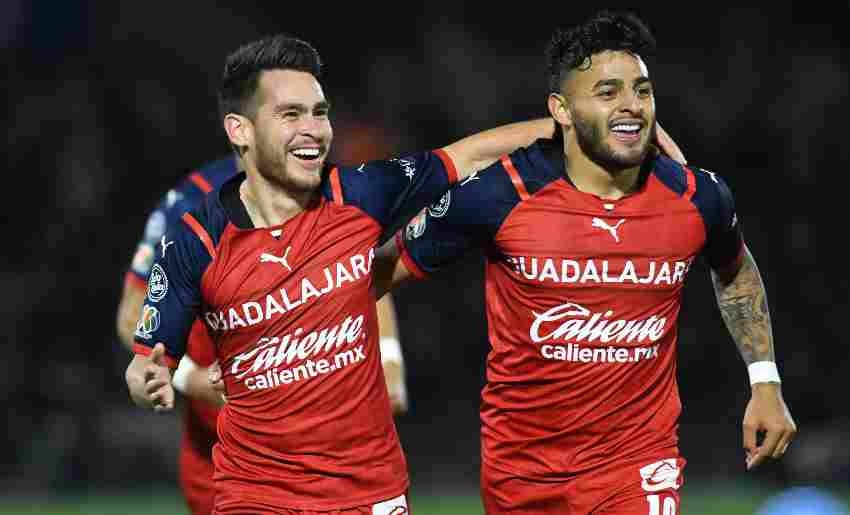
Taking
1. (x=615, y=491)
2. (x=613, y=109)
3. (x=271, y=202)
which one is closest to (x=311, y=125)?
(x=271, y=202)

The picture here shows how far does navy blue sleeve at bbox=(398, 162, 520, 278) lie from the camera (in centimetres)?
520

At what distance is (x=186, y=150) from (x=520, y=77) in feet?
9.17

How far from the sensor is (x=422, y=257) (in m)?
5.36

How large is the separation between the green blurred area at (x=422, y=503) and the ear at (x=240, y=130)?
5311mm

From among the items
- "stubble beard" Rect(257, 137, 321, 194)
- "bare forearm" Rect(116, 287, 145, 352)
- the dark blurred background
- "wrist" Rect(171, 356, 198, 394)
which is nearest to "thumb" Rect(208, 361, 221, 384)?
"stubble beard" Rect(257, 137, 321, 194)

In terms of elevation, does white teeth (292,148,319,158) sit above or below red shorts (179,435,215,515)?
above

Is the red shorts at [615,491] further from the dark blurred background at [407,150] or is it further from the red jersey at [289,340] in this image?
the dark blurred background at [407,150]

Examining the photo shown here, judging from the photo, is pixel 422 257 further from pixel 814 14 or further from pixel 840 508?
pixel 814 14

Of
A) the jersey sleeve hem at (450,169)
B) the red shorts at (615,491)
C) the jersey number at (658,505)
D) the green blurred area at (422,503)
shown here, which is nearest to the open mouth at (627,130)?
the jersey sleeve hem at (450,169)

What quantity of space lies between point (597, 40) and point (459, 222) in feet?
2.48

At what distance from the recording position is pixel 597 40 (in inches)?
203

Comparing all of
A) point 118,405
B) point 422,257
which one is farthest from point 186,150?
point 422,257

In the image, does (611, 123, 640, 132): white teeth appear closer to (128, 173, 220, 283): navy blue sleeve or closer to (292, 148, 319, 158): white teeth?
(292, 148, 319, 158): white teeth

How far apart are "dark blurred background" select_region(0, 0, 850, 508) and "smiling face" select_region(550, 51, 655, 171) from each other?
6169 millimetres
